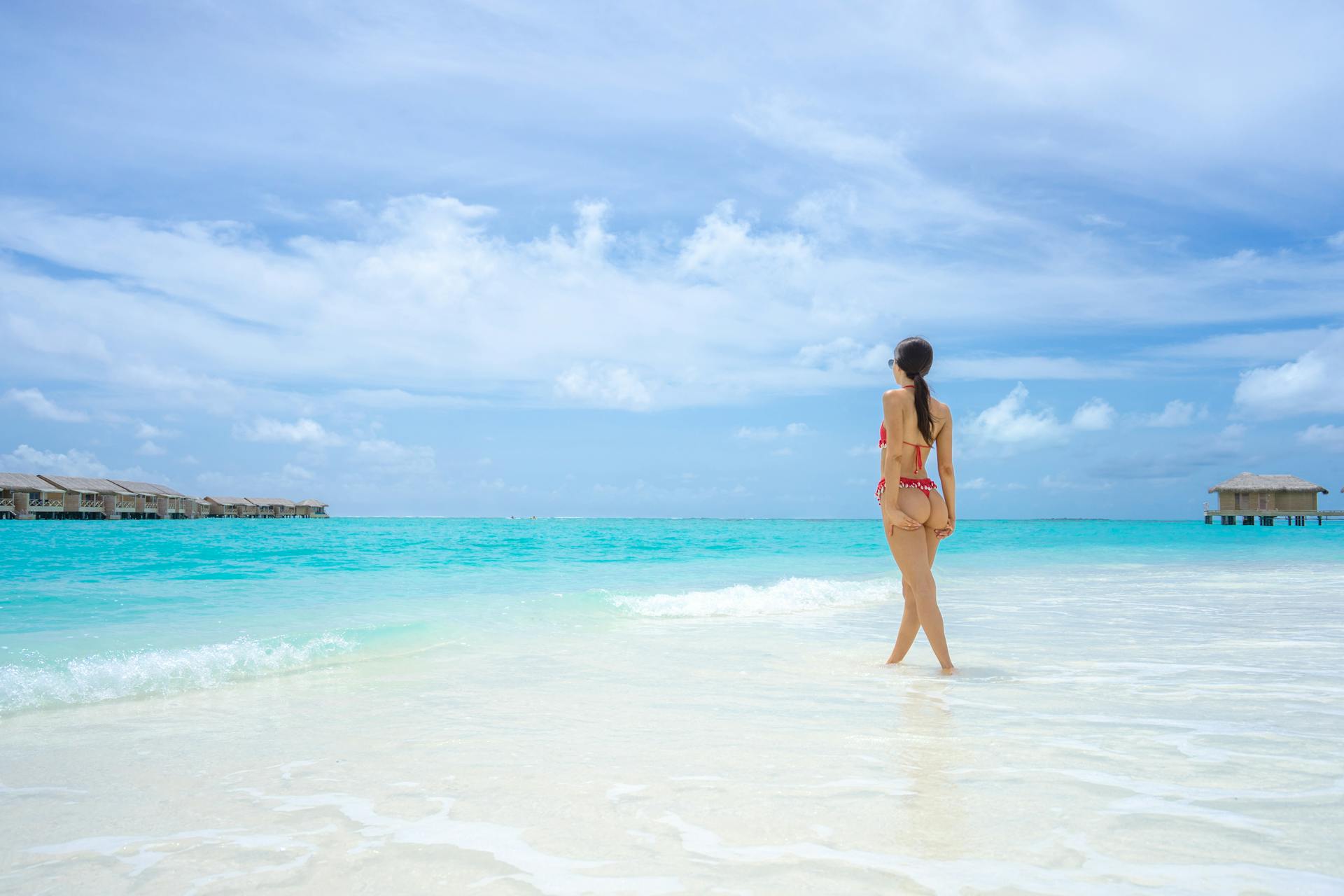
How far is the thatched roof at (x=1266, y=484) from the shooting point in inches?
2467

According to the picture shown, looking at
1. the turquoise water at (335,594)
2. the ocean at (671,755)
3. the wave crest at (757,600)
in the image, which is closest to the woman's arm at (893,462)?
the ocean at (671,755)

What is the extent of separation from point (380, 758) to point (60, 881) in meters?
1.31

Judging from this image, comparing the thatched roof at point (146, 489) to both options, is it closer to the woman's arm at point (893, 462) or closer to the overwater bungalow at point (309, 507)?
the overwater bungalow at point (309, 507)

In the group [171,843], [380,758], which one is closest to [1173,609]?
[380,758]

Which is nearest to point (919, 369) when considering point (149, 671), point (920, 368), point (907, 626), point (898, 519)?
point (920, 368)

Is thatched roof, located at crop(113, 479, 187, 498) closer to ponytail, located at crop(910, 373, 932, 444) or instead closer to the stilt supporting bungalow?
the stilt supporting bungalow

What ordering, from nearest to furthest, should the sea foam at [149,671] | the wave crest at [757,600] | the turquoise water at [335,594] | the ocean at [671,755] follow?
the ocean at [671,755], the sea foam at [149,671], the turquoise water at [335,594], the wave crest at [757,600]

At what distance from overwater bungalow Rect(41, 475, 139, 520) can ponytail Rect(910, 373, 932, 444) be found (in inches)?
3284

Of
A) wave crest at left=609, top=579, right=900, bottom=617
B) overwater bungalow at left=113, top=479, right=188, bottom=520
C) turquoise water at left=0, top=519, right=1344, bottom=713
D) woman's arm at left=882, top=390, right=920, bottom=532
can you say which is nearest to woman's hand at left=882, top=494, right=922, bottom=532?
woman's arm at left=882, top=390, right=920, bottom=532

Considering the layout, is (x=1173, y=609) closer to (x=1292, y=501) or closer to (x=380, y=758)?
(x=380, y=758)

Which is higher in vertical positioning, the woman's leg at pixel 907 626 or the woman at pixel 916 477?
the woman at pixel 916 477

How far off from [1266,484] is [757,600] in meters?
70.1

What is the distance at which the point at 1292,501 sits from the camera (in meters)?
64.8

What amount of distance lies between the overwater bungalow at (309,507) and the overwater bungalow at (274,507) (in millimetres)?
1129
